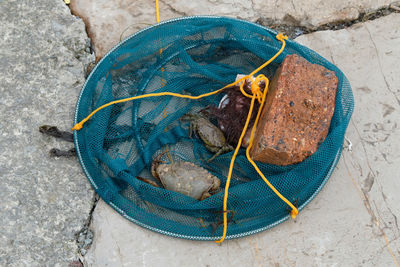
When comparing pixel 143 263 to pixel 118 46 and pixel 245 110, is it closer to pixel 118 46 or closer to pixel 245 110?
pixel 245 110

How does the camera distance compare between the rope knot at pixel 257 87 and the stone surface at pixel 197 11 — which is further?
the stone surface at pixel 197 11

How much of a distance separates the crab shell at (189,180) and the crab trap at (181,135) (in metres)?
0.01

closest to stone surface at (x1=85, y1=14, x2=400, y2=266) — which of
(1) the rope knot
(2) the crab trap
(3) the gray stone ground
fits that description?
(3) the gray stone ground

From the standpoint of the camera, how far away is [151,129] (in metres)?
2.52

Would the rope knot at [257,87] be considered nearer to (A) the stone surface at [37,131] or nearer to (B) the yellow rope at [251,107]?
(B) the yellow rope at [251,107]

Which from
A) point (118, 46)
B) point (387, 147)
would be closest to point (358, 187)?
point (387, 147)

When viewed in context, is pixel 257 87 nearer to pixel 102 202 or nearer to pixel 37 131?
pixel 102 202

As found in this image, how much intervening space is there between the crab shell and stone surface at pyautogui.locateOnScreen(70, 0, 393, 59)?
1044 millimetres

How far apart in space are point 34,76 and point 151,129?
2.95 ft

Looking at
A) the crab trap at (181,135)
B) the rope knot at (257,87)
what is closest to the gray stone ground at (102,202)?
the crab trap at (181,135)

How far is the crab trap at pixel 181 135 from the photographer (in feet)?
7.61

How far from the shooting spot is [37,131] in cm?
254

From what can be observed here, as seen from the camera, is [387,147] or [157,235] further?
[387,147]

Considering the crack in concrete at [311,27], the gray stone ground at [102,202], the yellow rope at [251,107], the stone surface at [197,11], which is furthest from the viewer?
the crack in concrete at [311,27]
